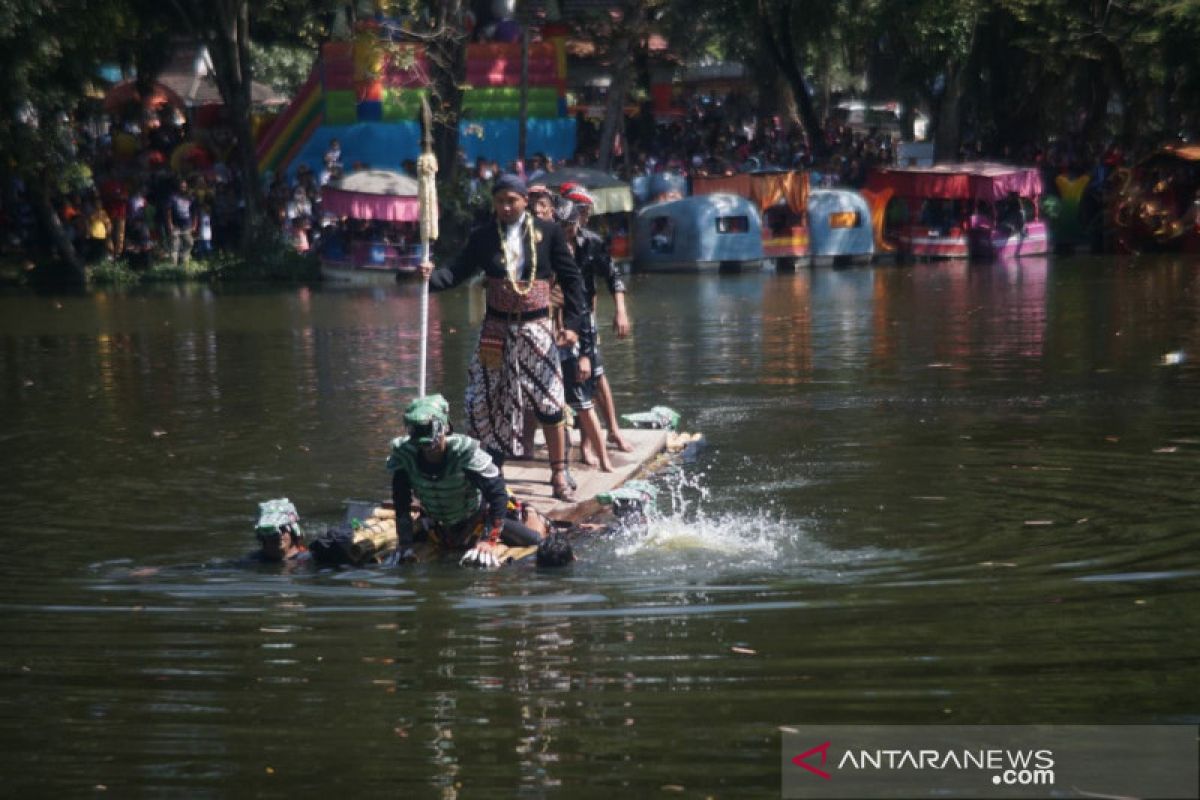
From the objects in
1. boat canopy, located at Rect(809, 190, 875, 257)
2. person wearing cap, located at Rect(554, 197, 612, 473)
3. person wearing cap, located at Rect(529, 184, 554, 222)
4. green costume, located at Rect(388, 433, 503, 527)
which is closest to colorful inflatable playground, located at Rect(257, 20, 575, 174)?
boat canopy, located at Rect(809, 190, 875, 257)

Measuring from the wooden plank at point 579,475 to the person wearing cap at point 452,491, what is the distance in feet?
2.62

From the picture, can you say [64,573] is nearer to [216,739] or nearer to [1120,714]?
[216,739]

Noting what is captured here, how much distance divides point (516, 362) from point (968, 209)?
1085 inches

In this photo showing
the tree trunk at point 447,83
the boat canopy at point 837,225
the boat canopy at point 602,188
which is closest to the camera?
the boat canopy at point 602,188

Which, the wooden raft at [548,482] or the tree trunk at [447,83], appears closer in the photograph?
the wooden raft at [548,482]

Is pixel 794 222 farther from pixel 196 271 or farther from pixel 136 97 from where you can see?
pixel 136 97

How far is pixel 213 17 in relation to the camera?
35969 mm

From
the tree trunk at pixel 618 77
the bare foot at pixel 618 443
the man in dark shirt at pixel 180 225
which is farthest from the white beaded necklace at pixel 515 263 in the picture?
the tree trunk at pixel 618 77

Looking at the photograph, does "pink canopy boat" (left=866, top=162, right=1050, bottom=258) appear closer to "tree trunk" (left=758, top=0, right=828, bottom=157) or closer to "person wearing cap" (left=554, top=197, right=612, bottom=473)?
"tree trunk" (left=758, top=0, right=828, bottom=157)

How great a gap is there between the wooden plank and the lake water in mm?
373

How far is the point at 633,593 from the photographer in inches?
364

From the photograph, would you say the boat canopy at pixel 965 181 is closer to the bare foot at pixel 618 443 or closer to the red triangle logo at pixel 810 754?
the bare foot at pixel 618 443

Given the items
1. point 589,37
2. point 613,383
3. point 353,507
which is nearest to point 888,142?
point 589,37

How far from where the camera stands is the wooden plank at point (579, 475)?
436 inches
